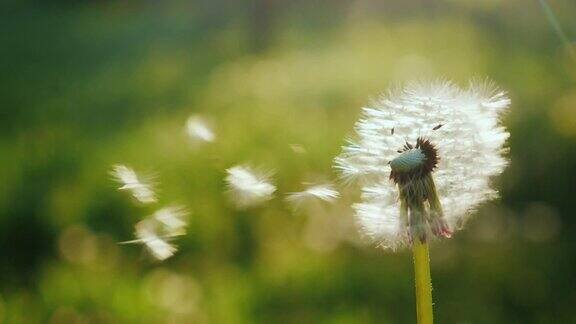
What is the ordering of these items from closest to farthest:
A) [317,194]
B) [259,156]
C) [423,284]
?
[423,284]
[317,194]
[259,156]

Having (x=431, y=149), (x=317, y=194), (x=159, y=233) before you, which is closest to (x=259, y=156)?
(x=159, y=233)

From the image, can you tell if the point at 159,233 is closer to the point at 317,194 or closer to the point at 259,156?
the point at 317,194

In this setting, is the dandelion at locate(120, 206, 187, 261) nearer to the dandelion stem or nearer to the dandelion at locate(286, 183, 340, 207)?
the dandelion at locate(286, 183, 340, 207)

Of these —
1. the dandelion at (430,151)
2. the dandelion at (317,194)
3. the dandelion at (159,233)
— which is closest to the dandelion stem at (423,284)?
the dandelion at (430,151)

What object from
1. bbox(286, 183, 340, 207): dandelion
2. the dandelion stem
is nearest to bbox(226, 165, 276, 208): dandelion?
bbox(286, 183, 340, 207): dandelion

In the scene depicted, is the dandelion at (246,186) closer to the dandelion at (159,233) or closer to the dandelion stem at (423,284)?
the dandelion at (159,233)

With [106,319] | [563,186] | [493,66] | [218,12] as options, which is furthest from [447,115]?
[218,12]
